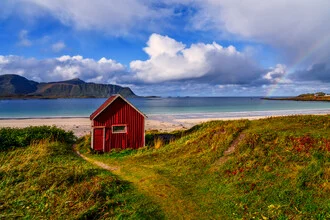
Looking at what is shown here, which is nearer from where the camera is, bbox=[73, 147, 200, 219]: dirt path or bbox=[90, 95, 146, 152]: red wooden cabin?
bbox=[73, 147, 200, 219]: dirt path

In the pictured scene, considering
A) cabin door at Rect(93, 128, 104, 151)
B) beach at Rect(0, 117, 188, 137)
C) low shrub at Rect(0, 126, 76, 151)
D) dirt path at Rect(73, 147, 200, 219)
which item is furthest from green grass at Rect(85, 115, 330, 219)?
beach at Rect(0, 117, 188, 137)

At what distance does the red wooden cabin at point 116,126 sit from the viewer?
23734mm

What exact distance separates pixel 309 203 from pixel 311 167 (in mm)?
2894

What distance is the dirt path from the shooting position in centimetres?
973

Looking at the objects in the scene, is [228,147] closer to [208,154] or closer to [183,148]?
[208,154]

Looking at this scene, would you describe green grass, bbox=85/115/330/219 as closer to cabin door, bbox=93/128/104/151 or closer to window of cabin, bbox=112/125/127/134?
cabin door, bbox=93/128/104/151

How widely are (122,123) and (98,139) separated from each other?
284 centimetres

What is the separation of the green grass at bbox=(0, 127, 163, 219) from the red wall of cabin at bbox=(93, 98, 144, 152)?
902cm

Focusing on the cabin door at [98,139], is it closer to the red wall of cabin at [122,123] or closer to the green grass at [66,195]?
the red wall of cabin at [122,123]

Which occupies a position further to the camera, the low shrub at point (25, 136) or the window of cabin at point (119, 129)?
the window of cabin at point (119, 129)

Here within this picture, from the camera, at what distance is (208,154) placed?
54.4ft

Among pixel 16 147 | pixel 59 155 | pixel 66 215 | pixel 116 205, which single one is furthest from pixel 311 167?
pixel 16 147

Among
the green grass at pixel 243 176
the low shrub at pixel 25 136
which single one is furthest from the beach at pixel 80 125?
the green grass at pixel 243 176

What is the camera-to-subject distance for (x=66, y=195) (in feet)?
35.8
